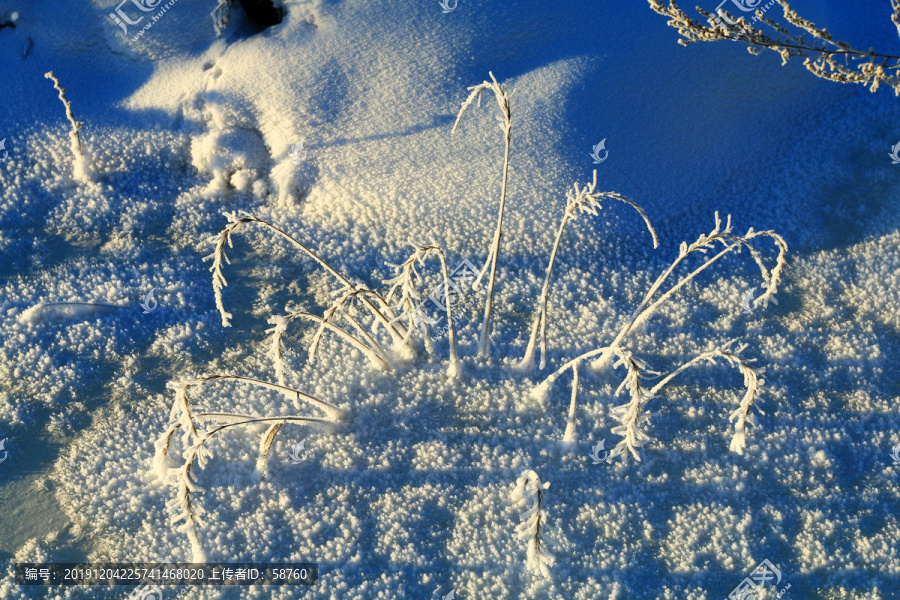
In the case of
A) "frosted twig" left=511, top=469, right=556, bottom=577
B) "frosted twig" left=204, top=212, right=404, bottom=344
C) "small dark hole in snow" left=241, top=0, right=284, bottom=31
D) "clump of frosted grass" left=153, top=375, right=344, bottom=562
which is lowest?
"frosted twig" left=511, top=469, right=556, bottom=577

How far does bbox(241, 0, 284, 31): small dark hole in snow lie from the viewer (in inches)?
240

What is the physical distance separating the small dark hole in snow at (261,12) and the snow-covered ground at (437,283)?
23 centimetres

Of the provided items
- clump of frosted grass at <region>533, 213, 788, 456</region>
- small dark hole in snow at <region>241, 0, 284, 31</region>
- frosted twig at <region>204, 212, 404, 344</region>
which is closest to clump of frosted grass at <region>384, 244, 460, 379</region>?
frosted twig at <region>204, 212, 404, 344</region>

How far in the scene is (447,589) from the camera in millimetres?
3559

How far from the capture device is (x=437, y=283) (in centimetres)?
488

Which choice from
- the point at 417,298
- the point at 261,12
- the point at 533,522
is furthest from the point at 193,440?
the point at 261,12

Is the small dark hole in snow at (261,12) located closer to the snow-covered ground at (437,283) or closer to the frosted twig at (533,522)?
the snow-covered ground at (437,283)

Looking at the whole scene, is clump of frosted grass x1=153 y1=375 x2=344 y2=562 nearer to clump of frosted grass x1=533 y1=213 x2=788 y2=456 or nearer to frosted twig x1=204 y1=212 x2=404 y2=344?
frosted twig x1=204 y1=212 x2=404 y2=344

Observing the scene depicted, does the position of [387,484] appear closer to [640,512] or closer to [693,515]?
[640,512]

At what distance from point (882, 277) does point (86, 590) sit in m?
5.83

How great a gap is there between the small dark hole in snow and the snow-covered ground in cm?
23

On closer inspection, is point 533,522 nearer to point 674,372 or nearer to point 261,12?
point 674,372

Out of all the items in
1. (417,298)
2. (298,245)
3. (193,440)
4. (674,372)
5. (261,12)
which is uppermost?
(261,12)

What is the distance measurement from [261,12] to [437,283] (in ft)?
11.3
